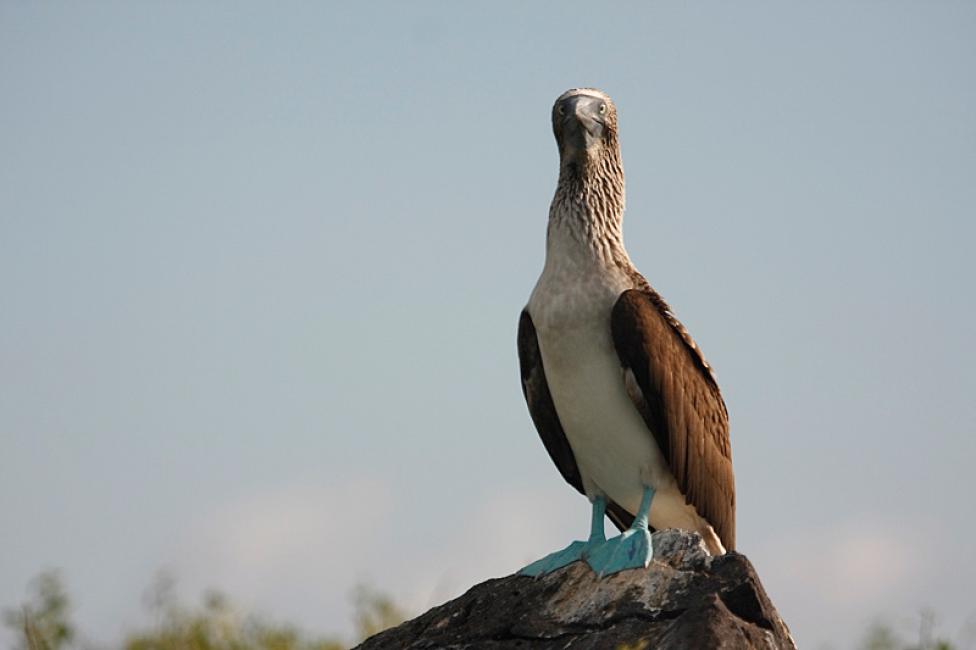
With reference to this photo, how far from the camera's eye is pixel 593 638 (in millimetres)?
5793

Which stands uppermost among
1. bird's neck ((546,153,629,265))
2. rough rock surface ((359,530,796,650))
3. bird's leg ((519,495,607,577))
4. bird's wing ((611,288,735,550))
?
bird's neck ((546,153,629,265))

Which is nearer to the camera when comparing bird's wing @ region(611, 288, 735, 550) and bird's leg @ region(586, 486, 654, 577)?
bird's leg @ region(586, 486, 654, 577)

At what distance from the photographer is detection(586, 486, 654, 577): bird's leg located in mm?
6105

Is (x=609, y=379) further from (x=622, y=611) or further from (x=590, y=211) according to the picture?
(x=622, y=611)

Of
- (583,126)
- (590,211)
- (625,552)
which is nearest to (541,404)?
(590,211)

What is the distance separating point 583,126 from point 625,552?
6.87ft

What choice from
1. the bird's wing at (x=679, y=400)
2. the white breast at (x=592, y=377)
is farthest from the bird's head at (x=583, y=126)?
the bird's wing at (x=679, y=400)

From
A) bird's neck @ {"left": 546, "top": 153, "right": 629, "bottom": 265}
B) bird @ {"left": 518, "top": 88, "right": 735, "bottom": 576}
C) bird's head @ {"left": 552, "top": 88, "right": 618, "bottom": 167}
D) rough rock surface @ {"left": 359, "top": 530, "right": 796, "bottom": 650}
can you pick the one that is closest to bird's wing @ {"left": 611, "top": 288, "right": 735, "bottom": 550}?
bird @ {"left": 518, "top": 88, "right": 735, "bottom": 576}

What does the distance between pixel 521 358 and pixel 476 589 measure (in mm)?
1179

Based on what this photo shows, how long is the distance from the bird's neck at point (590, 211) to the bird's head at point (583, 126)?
1.4 inches

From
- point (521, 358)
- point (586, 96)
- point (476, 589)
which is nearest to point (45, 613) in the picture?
point (476, 589)

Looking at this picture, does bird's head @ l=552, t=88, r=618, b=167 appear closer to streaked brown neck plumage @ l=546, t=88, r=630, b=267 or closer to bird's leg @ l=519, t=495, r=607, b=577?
streaked brown neck plumage @ l=546, t=88, r=630, b=267

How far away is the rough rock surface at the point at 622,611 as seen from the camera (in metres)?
5.49

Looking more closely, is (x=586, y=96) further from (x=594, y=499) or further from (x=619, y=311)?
(x=594, y=499)
